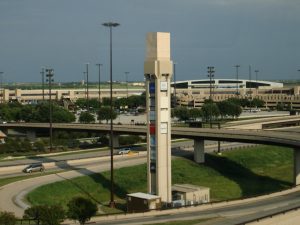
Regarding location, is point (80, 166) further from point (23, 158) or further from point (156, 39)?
point (156, 39)

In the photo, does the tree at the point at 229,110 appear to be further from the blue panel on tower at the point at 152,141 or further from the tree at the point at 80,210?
the tree at the point at 80,210

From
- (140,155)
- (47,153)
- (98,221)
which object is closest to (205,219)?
(98,221)

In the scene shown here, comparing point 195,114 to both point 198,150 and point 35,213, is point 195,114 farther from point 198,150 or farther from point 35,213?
point 35,213

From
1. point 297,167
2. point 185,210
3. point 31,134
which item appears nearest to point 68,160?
point 185,210

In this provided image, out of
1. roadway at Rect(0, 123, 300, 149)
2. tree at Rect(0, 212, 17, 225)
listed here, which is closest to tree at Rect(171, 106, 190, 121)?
roadway at Rect(0, 123, 300, 149)

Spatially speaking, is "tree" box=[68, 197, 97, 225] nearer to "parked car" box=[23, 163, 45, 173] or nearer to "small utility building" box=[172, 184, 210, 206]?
"small utility building" box=[172, 184, 210, 206]

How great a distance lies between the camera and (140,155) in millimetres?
83438

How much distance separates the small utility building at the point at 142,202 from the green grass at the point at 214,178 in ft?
23.6

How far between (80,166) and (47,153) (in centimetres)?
1534

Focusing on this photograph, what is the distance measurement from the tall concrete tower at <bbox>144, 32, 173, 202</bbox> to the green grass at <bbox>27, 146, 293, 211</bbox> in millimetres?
7464

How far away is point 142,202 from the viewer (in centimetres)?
5191

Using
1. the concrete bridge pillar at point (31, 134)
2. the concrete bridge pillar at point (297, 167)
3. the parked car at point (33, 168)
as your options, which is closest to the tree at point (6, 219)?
the parked car at point (33, 168)

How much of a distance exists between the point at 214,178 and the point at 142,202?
2532 cm

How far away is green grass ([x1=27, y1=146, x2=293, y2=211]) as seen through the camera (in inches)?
2386
